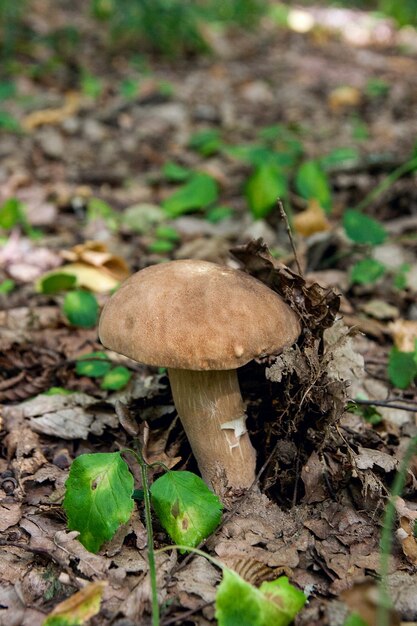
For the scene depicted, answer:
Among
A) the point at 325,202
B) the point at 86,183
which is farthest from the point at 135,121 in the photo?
the point at 325,202

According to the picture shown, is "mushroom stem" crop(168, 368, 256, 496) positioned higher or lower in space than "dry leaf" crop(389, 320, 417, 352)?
higher

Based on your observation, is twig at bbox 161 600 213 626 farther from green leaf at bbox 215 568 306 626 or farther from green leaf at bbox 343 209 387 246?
green leaf at bbox 343 209 387 246

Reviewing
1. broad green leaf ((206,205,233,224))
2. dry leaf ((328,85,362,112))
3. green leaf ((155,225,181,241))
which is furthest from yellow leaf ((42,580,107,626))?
dry leaf ((328,85,362,112))

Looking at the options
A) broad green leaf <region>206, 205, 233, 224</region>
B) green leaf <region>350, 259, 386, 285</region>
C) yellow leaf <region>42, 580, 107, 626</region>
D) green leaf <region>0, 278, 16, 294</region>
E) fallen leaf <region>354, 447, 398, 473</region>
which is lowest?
green leaf <region>0, 278, 16, 294</region>

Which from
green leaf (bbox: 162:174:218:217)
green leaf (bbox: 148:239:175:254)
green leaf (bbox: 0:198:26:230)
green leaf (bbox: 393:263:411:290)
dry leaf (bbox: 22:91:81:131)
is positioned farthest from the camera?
dry leaf (bbox: 22:91:81:131)

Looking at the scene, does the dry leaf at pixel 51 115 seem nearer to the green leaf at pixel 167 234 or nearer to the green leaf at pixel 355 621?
the green leaf at pixel 167 234

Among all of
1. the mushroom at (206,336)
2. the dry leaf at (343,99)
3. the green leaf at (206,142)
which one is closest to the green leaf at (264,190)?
the green leaf at (206,142)

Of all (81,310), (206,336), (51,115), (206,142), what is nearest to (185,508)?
(206,336)
